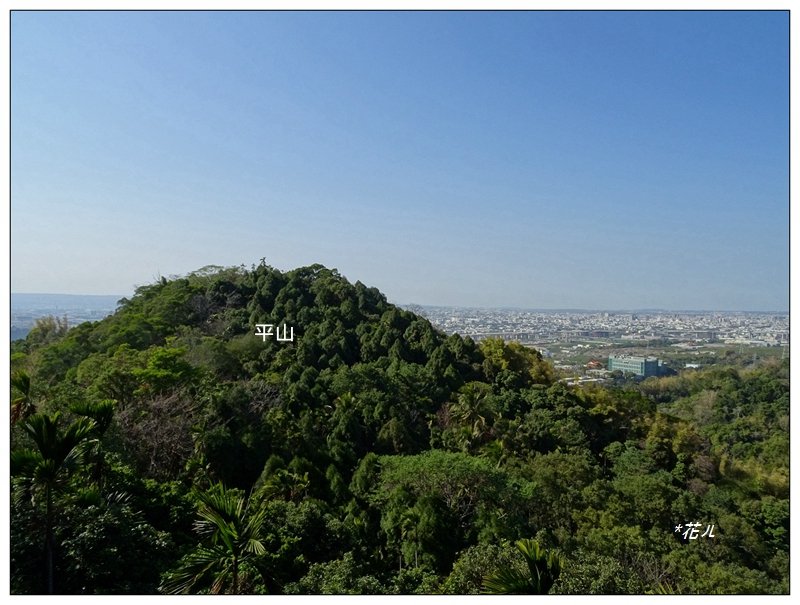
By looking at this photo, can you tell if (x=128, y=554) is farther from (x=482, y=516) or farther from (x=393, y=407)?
(x=393, y=407)

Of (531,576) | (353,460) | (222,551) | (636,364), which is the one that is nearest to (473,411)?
(353,460)

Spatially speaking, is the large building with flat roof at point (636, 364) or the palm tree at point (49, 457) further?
the large building with flat roof at point (636, 364)

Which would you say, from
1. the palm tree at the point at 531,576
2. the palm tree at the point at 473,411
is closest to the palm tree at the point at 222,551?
the palm tree at the point at 531,576

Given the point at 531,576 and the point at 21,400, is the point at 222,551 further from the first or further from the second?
the point at 21,400

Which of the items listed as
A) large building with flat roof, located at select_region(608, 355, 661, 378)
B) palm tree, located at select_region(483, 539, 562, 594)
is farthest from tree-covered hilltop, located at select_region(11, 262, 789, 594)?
large building with flat roof, located at select_region(608, 355, 661, 378)

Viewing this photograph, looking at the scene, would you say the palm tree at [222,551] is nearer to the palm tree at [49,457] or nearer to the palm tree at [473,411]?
the palm tree at [49,457]
